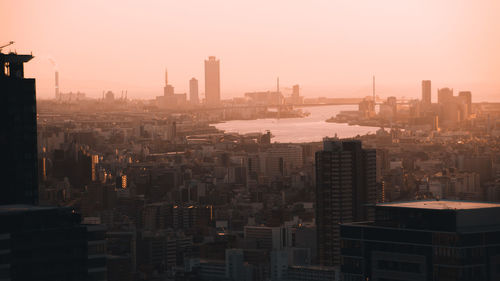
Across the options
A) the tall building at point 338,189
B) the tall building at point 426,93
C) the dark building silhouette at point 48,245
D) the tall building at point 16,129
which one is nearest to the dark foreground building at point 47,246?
the dark building silhouette at point 48,245

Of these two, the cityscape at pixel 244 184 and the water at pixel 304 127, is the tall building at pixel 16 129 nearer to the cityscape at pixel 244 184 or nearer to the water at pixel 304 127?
the cityscape at pixel 244 184

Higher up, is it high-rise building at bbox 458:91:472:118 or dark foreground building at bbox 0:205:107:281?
high-rise building at bbox 458:91:472:118

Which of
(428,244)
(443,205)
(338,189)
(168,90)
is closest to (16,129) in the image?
(443,205)

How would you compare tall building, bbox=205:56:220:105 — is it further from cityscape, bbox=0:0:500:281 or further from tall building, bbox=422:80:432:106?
tall building, bbox=422:80:432:106

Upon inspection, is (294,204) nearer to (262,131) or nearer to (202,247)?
(202,247)

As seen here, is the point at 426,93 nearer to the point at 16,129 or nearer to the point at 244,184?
the point at 244,184

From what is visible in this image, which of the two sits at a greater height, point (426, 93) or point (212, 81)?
point (212, 81)

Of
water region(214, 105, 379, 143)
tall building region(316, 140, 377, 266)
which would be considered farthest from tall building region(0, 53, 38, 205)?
water region(214, 105, 379, 143)
